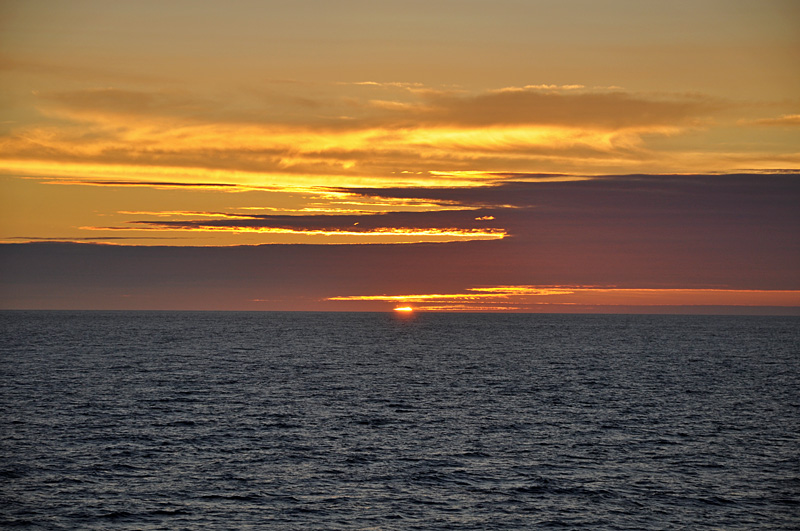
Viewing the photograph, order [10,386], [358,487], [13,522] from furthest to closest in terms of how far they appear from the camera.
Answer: [10,386], [358,487], [13,522]

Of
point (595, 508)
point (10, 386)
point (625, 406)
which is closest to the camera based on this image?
point (595, 508)

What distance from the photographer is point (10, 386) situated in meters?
84.6

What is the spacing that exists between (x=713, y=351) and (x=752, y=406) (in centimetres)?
10145

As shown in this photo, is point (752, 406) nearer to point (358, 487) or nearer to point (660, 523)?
point (660, 523)

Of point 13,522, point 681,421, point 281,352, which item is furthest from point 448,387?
point 281,352

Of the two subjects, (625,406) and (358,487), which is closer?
(358,487)

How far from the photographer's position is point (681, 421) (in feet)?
218

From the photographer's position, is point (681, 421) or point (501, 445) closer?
point (501, 445)

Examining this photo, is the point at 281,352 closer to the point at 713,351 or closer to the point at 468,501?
the point at 713,351

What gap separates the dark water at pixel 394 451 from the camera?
1544 inches

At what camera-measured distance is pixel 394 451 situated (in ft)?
172

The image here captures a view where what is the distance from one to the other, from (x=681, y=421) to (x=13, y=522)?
51.9 m

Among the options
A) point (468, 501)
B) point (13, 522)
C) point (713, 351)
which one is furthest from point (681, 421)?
point (713, 351)

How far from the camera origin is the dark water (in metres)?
39.2
